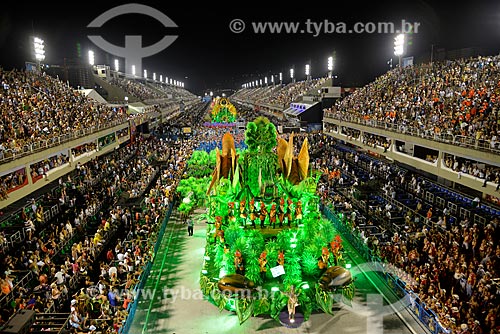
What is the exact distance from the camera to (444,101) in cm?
2725

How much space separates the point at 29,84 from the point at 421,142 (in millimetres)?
29628

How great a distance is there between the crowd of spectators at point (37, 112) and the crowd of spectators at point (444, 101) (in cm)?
2261

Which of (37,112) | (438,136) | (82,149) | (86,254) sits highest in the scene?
(37,112)

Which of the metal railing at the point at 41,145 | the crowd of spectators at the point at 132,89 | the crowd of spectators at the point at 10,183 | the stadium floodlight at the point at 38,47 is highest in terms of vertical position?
the stadium floodlight at the point at 38,47

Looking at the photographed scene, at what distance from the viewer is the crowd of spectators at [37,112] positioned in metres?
21.9

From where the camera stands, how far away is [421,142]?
2452 centimetres

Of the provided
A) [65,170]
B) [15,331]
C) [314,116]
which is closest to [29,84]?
[65,170]

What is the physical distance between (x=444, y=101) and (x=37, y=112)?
90.7 feet

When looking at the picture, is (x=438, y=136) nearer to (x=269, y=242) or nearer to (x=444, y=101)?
(x=444, y=101)

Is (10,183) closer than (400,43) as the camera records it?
Yes

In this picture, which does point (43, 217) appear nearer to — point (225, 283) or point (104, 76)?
point (225, 283)

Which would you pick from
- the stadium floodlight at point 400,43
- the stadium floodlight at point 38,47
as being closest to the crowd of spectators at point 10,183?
the stadium floodlight at point 38,47

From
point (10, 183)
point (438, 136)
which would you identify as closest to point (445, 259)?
point (438, 136)

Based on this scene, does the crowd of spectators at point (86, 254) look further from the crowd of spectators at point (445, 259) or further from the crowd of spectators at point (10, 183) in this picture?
the crowd of spectators at point (445, 259)
